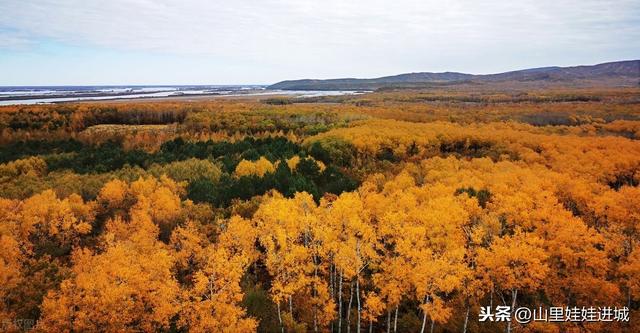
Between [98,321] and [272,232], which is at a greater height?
[272,232]

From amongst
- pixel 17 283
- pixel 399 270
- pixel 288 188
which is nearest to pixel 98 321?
pixel 17 283

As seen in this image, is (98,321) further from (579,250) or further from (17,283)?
(579,250)

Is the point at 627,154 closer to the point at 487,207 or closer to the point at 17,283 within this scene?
the point at 487,207

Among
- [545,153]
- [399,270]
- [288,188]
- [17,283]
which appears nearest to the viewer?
[399,270]

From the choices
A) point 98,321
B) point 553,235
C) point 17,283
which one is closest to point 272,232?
point 98,321

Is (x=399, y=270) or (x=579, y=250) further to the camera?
(x=579, y=250)

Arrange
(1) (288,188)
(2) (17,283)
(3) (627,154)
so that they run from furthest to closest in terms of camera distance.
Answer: (3) (627,154), (1) (288,188), (2) (17,283)
